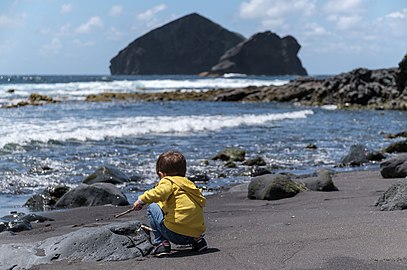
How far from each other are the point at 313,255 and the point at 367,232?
0.87 metres

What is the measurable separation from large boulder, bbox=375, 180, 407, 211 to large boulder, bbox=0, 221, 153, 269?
9.50ft

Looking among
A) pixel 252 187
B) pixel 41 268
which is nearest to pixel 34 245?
pixel 41 268

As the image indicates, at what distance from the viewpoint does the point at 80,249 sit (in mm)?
5082

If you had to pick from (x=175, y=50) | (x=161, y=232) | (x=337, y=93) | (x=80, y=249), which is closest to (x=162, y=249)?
(x=161, y=232)

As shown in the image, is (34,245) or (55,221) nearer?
(34,245)

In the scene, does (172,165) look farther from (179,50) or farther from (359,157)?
(179,50)

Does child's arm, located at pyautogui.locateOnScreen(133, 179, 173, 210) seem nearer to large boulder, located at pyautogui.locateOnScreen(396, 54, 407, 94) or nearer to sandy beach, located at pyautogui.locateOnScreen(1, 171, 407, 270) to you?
sandy beach, located at pyautogui.locateOnScreen(1, 171, 407, 270)

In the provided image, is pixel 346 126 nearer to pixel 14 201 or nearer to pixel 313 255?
pixel 14 201

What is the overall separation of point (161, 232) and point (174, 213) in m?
0.22

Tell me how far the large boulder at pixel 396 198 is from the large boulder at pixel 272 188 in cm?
233

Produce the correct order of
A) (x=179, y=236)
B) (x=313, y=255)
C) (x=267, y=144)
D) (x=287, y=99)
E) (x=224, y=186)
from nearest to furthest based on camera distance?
1. (x=313, y=255)
2. (x=179, y=236)
3. (x=224, y=186)
4. (x=267, y=144)
5. (x=287, y=99)

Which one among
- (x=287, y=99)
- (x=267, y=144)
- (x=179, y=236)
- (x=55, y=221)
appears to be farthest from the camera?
(x=287, y=99)

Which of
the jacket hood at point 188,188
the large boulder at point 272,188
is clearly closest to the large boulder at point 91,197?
the large boulder at point 272,188

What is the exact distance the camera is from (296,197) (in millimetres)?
8992
